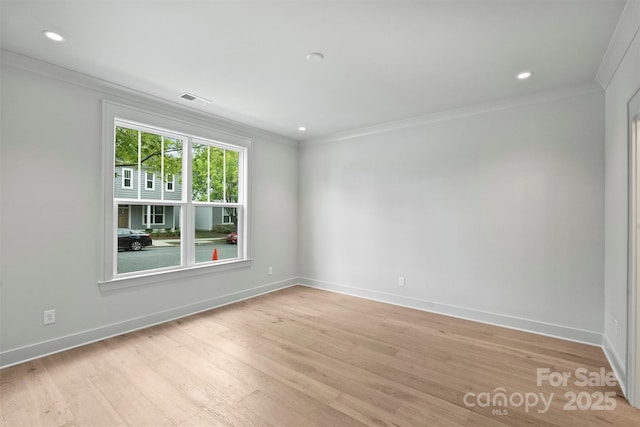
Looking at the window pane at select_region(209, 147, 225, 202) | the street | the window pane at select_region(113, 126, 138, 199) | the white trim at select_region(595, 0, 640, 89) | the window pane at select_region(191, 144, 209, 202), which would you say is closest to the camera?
the white trim at select_region(595, 0, 640, 89)

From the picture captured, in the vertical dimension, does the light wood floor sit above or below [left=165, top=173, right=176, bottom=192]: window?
below

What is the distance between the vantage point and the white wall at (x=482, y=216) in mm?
2982

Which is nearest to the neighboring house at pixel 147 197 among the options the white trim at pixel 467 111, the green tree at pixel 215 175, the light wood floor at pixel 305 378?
the green tree at pixel 215 175

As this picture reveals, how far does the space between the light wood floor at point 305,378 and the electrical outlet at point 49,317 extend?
1.05 feet

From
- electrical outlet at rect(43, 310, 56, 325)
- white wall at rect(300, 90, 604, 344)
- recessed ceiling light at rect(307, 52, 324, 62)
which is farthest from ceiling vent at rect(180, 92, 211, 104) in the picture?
electrical outlet at rect(43, 310, 56, 325)

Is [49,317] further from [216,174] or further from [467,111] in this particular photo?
[467,111]

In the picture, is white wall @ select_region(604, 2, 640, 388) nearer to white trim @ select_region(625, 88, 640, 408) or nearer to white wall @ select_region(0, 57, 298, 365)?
white trim @ select_region(625, 88, 640, 408)

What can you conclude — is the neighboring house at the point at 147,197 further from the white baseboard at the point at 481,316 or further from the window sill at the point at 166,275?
the white baseboard at the point at 481,316

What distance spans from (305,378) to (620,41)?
139 inches

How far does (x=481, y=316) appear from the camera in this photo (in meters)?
3.53

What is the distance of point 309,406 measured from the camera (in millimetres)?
1969

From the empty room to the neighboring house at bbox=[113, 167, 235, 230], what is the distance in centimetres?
3

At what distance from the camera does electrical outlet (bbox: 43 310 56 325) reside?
103 inches

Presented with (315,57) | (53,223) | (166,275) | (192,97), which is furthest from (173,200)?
(315,57)
